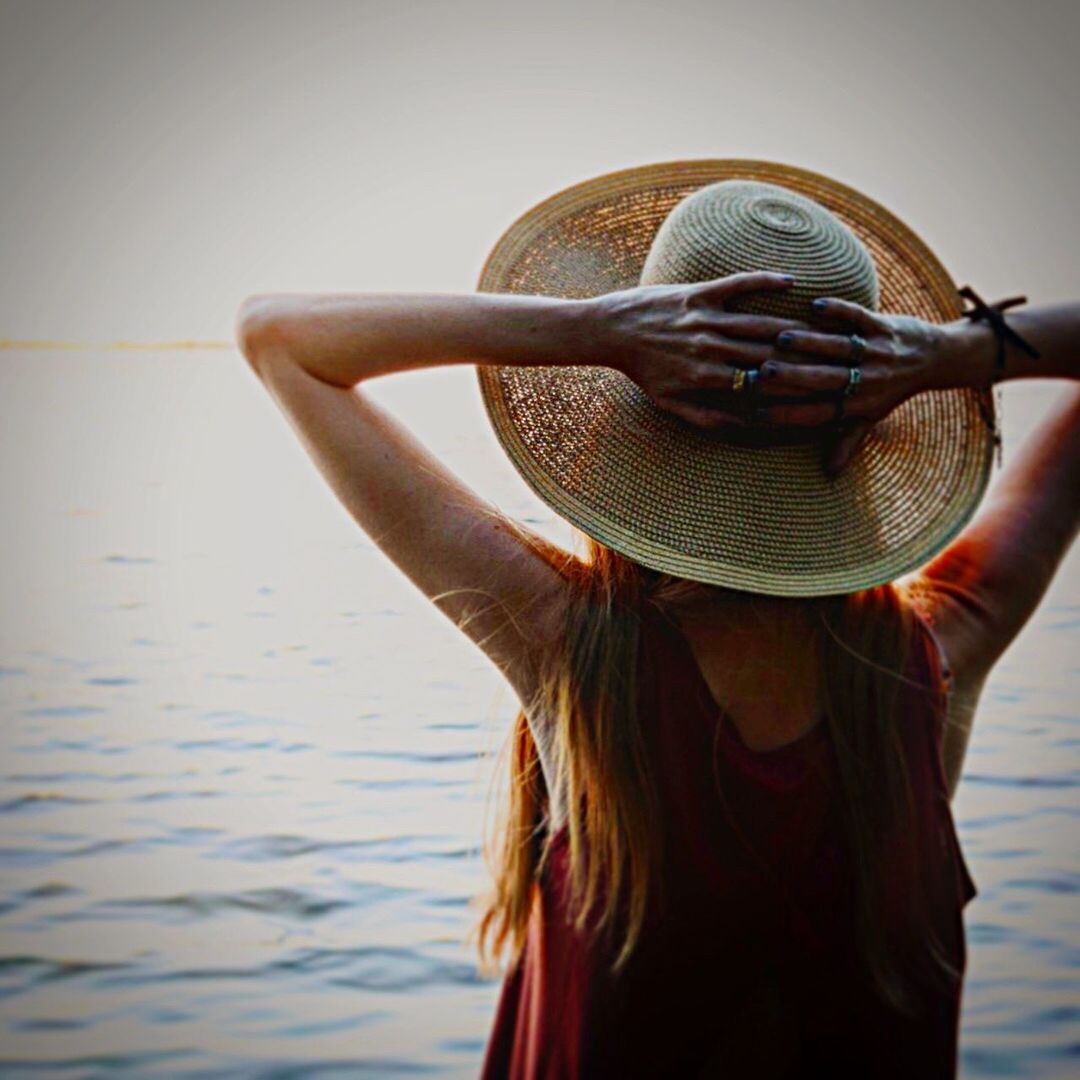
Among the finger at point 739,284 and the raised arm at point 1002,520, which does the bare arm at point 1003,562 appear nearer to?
the raised arm at point 1002,520

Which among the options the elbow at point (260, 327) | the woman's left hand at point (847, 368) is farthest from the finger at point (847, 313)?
the elbow at point (260, 327)

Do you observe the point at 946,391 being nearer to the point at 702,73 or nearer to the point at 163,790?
the point at 163,790

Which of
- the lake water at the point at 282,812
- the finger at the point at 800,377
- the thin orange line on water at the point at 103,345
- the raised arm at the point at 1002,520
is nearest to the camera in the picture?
the finger at the point at 800,377

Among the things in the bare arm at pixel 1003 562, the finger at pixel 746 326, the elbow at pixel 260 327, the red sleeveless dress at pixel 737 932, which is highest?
the elbow at pixel 260 327

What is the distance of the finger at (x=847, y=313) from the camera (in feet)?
2.89

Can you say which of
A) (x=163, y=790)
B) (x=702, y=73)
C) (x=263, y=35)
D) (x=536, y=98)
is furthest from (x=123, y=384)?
(x=163, y=790)

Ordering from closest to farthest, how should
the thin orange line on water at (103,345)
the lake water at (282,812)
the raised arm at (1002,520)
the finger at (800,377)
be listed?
the finger at (800,377), the raised arm at (1002,520), the lake water at (282,812), the thin orange line on water at (103,345)

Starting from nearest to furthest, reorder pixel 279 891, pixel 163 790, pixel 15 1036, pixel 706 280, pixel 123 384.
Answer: pixel 706 280 < pixel 15 1036 < pixel 279 891 < pixel 163 790 < pixel 123 384

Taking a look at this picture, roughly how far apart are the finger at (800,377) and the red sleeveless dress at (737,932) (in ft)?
0.60

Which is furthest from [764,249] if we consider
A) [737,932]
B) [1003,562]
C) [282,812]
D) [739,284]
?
[282,812]

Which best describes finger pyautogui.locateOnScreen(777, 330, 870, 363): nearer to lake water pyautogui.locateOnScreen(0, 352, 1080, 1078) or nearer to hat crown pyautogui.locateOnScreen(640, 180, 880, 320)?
hat crown pyautogui.locateOnScreen(640, 180, 880, 320)

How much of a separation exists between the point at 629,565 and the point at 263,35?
25.4ft

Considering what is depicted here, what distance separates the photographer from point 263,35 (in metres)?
7.86

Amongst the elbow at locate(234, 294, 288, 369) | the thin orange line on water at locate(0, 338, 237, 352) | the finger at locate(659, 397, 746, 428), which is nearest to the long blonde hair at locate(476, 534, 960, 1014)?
the finger at locate(659, 397, 746, 428)
